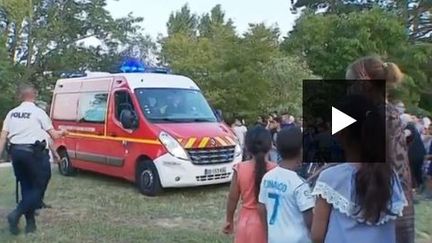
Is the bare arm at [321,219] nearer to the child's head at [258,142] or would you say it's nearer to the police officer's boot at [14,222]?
the child's head at [258,142]

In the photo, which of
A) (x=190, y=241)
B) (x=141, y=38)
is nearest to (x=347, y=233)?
(x=190, y=241)

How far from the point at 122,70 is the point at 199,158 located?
3.00 m

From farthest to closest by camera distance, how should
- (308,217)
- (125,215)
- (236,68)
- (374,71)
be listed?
(236,68)
(125,215)
(308,217)
(374,71)

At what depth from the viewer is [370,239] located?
7.34 feet

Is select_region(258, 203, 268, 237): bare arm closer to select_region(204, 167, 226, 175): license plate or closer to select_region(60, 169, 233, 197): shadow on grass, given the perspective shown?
select_region(204, 167, 226, 175): license plate

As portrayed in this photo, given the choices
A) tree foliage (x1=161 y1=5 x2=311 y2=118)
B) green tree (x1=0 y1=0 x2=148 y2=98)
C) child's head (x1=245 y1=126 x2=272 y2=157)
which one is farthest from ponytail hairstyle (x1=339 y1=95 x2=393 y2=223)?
green tree (x1=0 y1=0 x2=148 y2=98)

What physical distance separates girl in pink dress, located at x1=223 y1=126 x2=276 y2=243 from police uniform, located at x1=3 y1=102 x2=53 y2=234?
324 centimetres

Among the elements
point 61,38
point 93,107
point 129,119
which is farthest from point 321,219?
point 61,38

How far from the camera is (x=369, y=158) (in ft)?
6.99

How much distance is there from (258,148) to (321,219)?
1.53 m

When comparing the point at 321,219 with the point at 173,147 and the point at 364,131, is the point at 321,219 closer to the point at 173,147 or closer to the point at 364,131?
the point at 364,131

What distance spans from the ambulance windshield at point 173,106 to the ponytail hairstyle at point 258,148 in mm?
5921

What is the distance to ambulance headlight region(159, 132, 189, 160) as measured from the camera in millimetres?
9250
